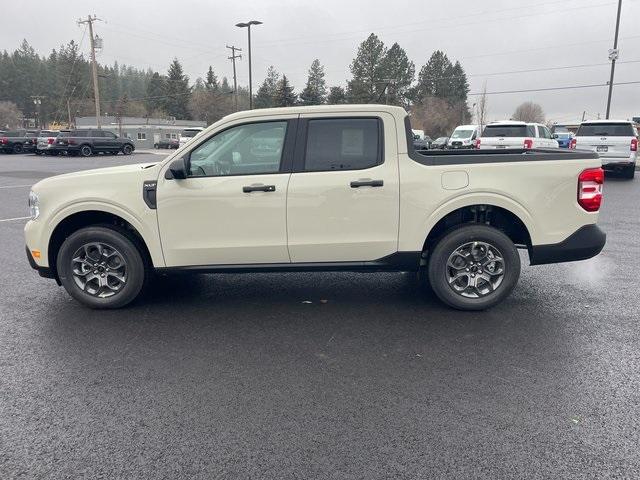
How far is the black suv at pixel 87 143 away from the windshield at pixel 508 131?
995 inches

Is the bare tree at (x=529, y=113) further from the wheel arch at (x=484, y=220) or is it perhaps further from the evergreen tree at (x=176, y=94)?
the wheel arch at (x=484, y=220)

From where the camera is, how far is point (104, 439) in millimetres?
2928

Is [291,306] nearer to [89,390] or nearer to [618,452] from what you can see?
[89,390]

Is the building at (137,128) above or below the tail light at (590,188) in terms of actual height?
above

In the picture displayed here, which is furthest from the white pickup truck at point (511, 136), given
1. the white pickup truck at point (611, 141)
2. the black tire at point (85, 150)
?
the black tire at point (85, 150)

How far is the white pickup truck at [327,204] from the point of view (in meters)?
4.72

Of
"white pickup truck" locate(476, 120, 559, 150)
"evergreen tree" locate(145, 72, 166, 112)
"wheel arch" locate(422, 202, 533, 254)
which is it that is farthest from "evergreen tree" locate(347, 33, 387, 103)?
"wheel arch" locate(422, 202, 533, 254)

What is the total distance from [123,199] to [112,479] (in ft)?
9.17

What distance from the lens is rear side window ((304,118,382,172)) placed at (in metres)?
4.76

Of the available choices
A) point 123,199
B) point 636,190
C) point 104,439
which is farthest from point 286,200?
point 636,190

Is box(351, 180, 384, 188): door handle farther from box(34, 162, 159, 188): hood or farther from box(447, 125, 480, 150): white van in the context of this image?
box(447, 125, 480, 150): white van

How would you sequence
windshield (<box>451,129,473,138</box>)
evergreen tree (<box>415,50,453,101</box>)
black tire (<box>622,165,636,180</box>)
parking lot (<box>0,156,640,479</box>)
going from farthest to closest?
evergreen tree (<box>415,50,453,101</box>) → windshield (<box>451,129,473,138</box>) → black tire (<box>622,165,636,180</box>) → parking lot (<box>0,156,640,479</box>)

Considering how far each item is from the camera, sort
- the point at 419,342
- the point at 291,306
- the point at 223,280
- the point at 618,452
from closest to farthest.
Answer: the point at 618,452 → the point at 419,342 → the point at 291,306 → the point at 223,280

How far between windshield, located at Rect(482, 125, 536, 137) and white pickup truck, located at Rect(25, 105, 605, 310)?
48.1ft
